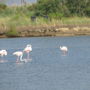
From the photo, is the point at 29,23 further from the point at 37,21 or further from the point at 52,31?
the point at 52,31

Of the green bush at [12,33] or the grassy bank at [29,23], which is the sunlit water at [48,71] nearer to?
the green bush at [12,33]

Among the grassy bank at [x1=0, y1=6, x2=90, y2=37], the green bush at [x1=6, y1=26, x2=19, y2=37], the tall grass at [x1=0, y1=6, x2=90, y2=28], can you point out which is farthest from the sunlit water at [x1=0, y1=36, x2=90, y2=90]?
the tall grass at [x1=0, y1=6, x2=90, y2=28]

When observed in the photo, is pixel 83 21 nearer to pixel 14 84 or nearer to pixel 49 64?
pixel 49 64

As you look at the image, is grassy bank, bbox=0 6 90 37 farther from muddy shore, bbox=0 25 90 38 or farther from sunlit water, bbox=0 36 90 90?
sunlit water, bbox=0 36 90 90

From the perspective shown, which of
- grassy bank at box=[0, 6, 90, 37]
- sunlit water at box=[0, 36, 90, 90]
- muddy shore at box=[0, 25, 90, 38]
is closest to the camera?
sunlit water at box=[0, 36, 90, 90]

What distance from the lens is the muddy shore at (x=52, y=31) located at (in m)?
47.8

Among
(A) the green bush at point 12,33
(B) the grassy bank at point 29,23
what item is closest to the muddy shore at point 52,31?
(B) the grassy bank at point 29,23

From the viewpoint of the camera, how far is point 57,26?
159 feet

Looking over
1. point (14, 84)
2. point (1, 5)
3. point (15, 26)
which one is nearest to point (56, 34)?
point (15, 26)

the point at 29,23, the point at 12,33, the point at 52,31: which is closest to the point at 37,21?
the point at 29,23

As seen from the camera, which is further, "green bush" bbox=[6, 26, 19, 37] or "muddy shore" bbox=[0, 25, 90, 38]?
"muddy shore" bbox=[0, 25, 90, 38]

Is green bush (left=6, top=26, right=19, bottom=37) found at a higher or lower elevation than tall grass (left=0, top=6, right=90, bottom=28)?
lower

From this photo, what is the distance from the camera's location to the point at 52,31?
157ft

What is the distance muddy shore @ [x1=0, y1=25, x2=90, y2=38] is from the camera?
157 ft
